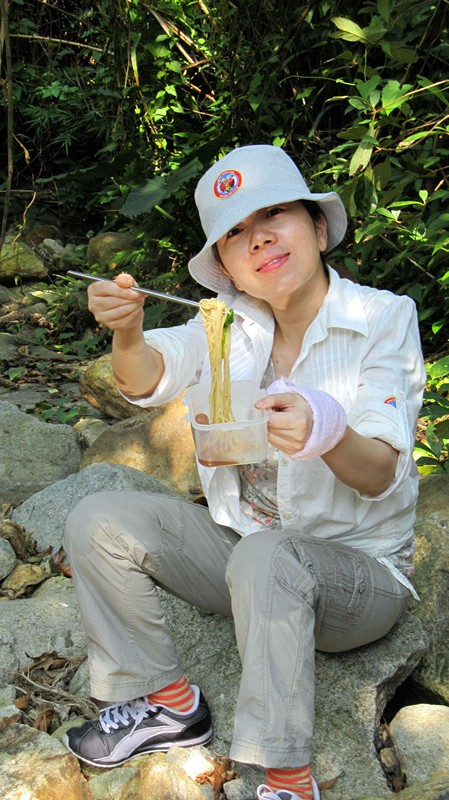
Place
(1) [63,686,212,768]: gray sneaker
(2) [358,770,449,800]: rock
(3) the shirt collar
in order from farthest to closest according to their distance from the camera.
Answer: (3) the shirt collar < (1) [63,686,212,768]: gray sneaker < (2) [358,770,449,800]: rock

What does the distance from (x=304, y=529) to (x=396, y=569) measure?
0.82 feet

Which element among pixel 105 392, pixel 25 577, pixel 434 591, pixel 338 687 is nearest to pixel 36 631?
pixel 25 577

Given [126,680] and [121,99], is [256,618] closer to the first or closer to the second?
[126,680]

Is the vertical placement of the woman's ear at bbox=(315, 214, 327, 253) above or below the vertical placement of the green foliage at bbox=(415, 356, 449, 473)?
above

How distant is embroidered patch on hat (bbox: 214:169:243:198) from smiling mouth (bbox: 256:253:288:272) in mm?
206

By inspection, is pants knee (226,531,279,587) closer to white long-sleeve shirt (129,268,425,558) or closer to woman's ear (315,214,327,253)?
white long-sleeve shirt (129,268,425,558)

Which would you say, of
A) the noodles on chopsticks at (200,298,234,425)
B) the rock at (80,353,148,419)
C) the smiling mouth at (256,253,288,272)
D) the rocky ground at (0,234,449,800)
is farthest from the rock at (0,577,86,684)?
the rock at (80,353,148,419)

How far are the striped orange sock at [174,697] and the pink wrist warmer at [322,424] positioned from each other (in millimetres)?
714

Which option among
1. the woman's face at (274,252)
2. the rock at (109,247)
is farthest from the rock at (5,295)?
the woman's face at (274,252)

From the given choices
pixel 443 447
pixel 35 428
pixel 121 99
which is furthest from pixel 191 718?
pixel 121 99

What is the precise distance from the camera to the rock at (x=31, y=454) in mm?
3730

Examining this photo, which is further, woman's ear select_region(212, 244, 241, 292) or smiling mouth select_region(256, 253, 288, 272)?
woman's ear select_region(212, 244, 241, 292)

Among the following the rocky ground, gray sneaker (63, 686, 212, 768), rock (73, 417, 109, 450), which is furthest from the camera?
rock (73, 417, 109, 450)

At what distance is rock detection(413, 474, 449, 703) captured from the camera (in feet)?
7.48
